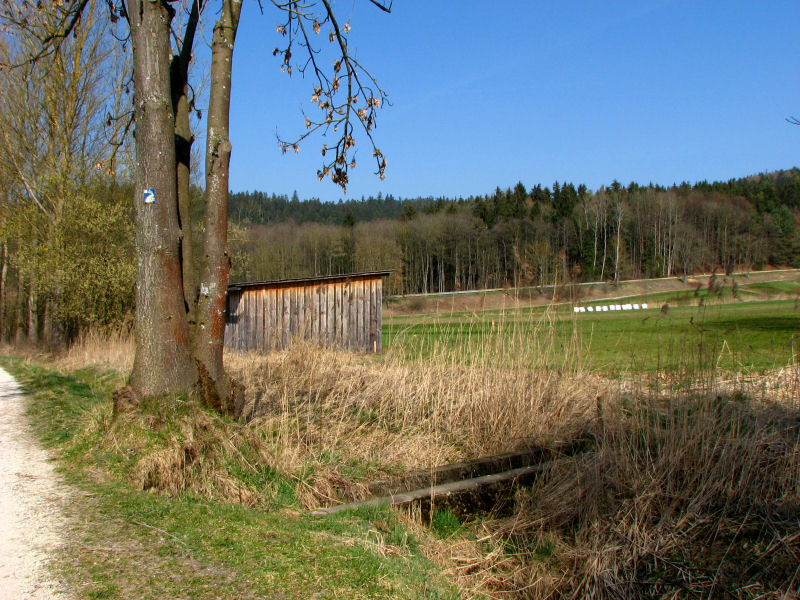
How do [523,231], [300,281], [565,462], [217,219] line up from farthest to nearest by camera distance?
[523,231], [300,281], [565,462], [217,219]

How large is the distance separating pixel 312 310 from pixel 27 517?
14669mm

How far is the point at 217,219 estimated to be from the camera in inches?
215

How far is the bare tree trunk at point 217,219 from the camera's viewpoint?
5.41 meters

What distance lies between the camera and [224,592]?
2.88m

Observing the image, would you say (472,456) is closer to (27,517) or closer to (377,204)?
(27,517)

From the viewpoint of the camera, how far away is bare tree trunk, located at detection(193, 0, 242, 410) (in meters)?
5.41

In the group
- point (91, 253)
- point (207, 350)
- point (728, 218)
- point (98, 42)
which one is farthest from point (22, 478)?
point (728, 218)

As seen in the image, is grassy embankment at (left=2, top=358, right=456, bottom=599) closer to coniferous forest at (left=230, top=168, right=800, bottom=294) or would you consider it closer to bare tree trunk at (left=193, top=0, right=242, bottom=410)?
bare tree trunk at (left=193, top=0, right=242, bottom=410)

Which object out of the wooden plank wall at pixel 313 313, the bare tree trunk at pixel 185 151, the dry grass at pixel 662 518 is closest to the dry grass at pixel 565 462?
the dry grass at pixel 662 518

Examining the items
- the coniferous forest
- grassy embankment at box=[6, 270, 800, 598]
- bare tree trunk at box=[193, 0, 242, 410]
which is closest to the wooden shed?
Answer: the coniferous forest

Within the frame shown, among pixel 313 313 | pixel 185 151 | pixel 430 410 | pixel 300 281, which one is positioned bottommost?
pixel 430 410

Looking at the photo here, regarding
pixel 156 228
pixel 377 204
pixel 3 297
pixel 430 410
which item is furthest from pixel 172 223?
pixel 377 204

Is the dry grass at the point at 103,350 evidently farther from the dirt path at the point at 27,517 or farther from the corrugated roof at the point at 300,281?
the dirt path at the point at 27,517

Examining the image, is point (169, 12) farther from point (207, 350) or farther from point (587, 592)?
point (587, 592)
